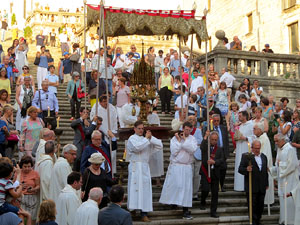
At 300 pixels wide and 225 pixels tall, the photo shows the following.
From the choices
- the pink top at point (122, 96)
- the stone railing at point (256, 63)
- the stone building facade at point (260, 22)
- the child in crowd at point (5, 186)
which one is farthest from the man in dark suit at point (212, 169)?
the stone building facade at point (260, 22)

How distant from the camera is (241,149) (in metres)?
14.3

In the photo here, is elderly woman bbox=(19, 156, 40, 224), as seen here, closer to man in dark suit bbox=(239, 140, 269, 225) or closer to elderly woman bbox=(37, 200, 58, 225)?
elderly woman bbox=(37, 200, 58, 225)

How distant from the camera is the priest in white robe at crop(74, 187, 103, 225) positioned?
813 centimetres

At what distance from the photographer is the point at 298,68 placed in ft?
74.8

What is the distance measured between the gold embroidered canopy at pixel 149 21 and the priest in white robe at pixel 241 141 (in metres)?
2.34

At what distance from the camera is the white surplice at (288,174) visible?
1262 cm

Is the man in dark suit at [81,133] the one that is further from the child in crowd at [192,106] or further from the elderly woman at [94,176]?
the child in crowd at [192,106]

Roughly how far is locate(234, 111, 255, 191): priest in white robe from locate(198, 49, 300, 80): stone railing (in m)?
6.76

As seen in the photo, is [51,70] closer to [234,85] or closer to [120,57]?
[120,57]

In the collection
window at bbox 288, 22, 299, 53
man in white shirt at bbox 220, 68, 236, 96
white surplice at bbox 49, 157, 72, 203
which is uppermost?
window at bbox 288, 22, 299, 53

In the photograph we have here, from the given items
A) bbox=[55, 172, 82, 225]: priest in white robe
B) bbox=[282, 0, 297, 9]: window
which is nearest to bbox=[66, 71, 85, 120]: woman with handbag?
bbox=[55, 172, 82, 225]: priest in white robe

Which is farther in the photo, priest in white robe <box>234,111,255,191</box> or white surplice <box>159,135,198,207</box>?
priest in white robe <box>234,111,255,191</box>

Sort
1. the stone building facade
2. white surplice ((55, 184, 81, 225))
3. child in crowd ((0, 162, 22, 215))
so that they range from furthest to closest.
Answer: the stone building facade
white surplice ((55, 184, 81, 225))
child in crowd ((0, 162, 22, 215))

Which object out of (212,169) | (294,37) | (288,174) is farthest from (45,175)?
(294,37)
